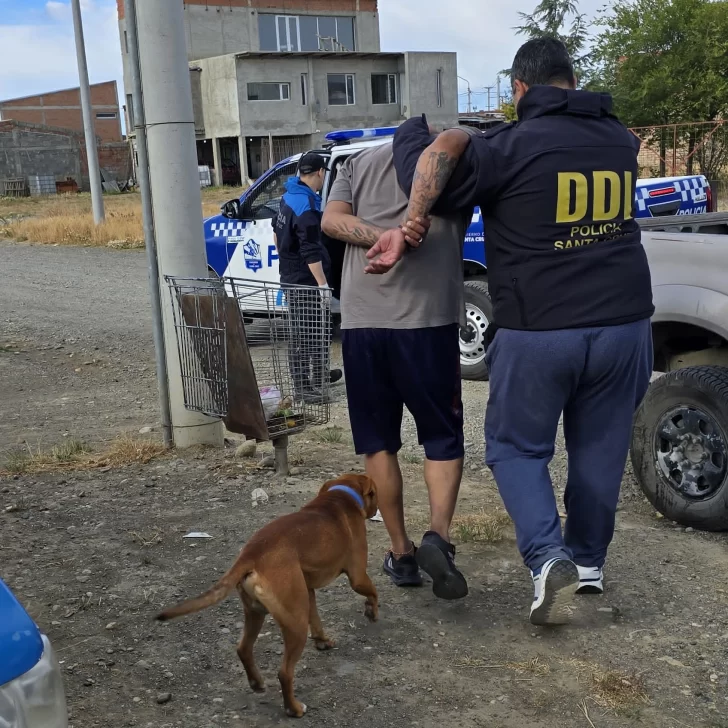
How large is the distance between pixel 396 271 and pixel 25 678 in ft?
7.32

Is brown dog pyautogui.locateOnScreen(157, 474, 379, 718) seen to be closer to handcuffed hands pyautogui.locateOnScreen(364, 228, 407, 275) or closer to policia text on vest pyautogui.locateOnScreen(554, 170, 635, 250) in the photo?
handcuffed hands pyautogui.locateOnScreen(364, 228, 407, 275)

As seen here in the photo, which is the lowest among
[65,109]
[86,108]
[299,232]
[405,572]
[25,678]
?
[405,572]

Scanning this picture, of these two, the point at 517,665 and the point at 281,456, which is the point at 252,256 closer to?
the point at 281,456

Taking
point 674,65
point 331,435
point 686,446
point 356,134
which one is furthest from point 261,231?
point 674,65

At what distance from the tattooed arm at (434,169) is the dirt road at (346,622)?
1566 millimetres

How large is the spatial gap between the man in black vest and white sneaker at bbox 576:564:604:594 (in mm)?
425

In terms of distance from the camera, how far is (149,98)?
555 centimetres

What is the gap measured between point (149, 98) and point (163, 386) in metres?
1.72

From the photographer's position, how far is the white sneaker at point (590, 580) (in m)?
3.76

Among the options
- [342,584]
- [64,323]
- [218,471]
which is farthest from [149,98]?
[64,323]

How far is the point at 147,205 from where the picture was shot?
573 centimetres

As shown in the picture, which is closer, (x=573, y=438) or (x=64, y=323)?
(x=573, y=438)

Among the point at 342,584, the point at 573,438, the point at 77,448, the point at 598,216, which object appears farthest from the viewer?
the point at 77,448

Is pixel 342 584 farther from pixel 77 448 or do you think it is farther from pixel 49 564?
pixel 77 448
